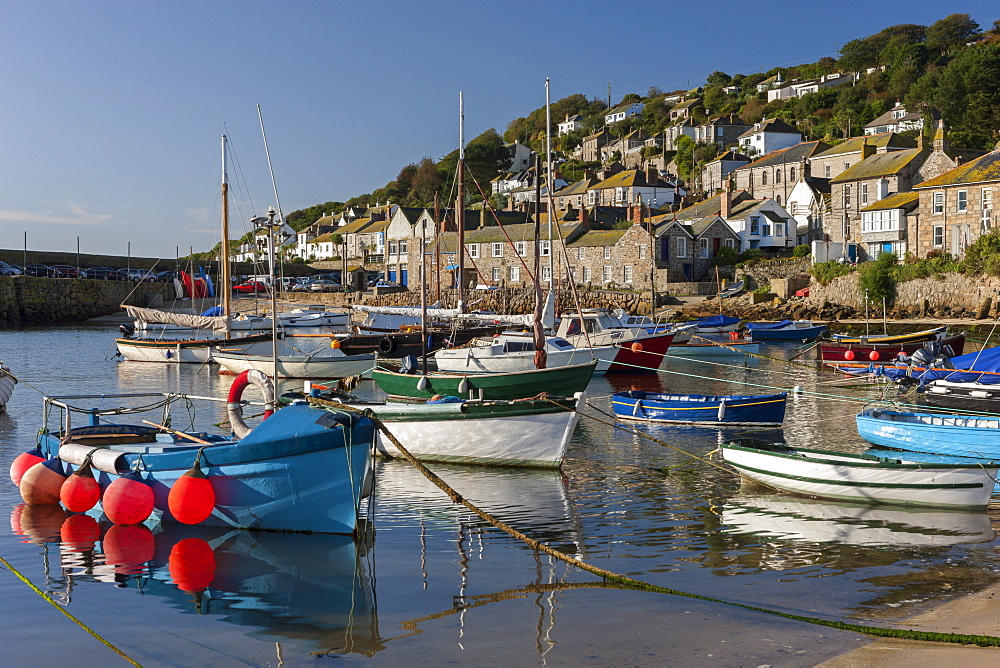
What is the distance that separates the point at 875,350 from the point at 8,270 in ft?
253

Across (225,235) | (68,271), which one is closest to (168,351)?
(225,235)

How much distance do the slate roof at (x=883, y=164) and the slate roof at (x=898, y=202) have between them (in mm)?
4250

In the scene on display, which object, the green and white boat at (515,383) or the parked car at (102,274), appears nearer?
the green and white boat at (515,383)

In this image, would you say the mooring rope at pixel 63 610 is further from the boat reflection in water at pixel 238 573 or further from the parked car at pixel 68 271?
the parked car at pixel 68 271

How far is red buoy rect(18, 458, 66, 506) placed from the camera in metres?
14.2

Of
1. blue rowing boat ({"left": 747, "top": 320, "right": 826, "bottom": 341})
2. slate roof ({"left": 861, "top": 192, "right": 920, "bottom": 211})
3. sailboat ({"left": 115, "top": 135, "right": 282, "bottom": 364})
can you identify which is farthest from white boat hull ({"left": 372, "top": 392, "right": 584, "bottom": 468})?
slate roof ({"left": 861, "top": 192, "right": 920, "bottom": 211})

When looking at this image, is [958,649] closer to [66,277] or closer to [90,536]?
[90,536]

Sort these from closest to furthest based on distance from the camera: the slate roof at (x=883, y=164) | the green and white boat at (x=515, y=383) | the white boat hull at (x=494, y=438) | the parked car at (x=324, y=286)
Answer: the white boat hull at (x=494, y=438), the green and white boat at (x=515, y=383), the slate roof at (x=883, y=164), the parked car at (x=324, y=286)

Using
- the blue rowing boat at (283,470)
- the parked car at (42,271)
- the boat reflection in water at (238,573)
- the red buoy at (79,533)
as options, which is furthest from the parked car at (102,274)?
the blue rowing boat at (283,470)

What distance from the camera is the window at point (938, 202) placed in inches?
2362

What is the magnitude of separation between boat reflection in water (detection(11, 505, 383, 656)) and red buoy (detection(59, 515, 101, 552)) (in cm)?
1

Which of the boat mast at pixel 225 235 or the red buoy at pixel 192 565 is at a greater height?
the boat mast at pixel 225 235

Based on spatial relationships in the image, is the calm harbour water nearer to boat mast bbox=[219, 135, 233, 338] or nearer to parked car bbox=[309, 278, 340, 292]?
boat mast bbox=[219, 135, 233, 338]

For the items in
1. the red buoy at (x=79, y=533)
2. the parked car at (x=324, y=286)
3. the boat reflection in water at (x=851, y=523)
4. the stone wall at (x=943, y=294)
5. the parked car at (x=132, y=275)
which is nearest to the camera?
the boat reflection in water at (x=851, y=523)
